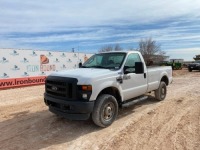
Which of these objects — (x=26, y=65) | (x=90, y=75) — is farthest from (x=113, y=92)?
(x=26, y=65)

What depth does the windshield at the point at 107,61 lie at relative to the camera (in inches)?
260

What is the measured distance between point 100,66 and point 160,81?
328 centimetres

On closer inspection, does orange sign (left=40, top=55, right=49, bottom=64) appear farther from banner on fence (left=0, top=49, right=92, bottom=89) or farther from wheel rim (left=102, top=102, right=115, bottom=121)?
wheel rim (left=102, top=102, right=115, bottom=121)

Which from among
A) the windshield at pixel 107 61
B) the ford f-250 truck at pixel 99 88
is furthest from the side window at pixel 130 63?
the windshield at pixel 107 61

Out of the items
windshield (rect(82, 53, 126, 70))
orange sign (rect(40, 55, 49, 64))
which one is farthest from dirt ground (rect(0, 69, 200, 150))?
orange sign (rect(40, 55, 49, 64))

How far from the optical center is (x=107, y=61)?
6.93 metres

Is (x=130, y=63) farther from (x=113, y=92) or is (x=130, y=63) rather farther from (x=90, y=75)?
(x=90, y=75)

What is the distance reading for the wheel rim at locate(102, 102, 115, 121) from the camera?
229 inches

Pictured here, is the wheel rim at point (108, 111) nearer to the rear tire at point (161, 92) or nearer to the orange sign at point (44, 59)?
the rear tire at point (161, 92)

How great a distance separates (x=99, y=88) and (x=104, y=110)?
66cm

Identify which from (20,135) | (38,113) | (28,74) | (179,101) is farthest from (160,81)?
(28,74)

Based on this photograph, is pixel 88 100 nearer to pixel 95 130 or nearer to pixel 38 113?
pixel 95 130

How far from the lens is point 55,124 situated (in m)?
6.15

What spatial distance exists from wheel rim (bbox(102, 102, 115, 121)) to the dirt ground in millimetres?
273
